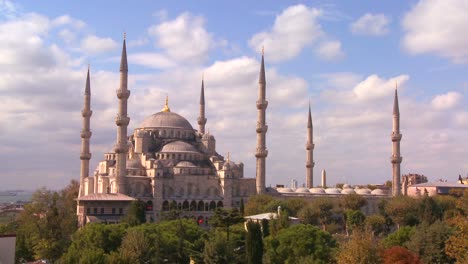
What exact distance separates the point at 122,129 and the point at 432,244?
30.2 metres

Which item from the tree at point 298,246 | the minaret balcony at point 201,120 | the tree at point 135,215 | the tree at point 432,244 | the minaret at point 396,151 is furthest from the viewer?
the minaret balcony at point 201,120

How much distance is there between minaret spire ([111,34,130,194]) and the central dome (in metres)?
10.7

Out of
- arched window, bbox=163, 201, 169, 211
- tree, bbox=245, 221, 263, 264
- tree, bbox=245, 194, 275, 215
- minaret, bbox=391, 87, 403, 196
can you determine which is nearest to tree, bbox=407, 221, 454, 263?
tree, bbox=245, 221, 263, 264

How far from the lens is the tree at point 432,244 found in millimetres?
27781

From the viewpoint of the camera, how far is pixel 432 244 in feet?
91.6

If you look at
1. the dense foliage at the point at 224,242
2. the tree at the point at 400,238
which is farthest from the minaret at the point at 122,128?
the tree at the point at 400,238

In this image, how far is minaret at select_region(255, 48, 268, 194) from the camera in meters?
57.3

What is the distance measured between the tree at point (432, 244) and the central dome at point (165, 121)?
1482 inches

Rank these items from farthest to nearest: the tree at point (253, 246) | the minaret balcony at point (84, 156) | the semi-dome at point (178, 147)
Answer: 1. the semi-dome at point (178, 147)
2. the minaret balcony at point (84, 156)
3. the tree at point (253, 246)

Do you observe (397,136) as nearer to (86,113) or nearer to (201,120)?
(201,120)

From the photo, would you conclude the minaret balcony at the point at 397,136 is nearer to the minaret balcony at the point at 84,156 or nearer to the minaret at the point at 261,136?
the minaret at the point at 261,136

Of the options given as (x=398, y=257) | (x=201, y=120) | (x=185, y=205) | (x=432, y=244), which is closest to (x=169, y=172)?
(x=185, y=205)

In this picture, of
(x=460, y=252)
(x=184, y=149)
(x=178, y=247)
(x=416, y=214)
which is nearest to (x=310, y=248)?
(x=178, y=247)

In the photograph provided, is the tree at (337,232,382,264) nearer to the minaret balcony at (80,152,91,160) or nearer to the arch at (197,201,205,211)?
the arch at (197,201,205,211)
